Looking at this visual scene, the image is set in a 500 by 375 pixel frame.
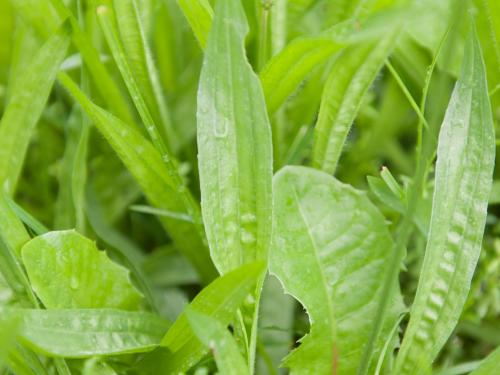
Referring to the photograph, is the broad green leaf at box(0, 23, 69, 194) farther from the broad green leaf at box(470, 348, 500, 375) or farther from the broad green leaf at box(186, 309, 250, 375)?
the broad green leaf at box(470, 348, 500, 375)

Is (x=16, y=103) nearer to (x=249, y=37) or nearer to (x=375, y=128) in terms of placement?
(x=249, y=37)

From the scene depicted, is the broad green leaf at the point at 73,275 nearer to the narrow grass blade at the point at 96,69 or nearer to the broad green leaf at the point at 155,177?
the broad green leaf at the point at 155,177

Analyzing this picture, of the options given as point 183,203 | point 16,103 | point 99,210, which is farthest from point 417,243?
point 16,103

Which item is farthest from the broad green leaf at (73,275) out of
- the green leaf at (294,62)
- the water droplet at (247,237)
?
the green leaf at (294,62)

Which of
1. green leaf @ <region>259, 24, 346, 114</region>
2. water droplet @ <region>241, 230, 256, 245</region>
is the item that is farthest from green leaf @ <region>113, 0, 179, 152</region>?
water droplet @ <region>241, 230, 256, 245</region>

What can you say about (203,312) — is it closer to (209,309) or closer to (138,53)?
(209,309)
